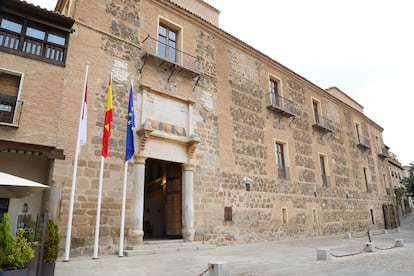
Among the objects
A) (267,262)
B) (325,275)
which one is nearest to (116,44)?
(267,262)

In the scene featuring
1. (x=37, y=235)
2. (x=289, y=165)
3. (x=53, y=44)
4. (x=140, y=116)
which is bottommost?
(x=37, y=235)

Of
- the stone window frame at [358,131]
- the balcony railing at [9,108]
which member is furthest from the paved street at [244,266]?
the stone window frame at [358,131]

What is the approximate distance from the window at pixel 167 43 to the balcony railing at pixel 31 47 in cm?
361

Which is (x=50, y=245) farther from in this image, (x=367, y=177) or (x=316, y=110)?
(x=367, y=177)

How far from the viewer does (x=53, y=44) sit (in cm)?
823

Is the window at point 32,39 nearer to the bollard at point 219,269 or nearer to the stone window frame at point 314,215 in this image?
the bollard at point 219,269

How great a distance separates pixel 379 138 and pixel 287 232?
1914 cm

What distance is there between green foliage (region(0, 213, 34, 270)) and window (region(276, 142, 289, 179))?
1147 centimetres

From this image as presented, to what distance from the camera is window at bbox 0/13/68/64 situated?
25.1 ft

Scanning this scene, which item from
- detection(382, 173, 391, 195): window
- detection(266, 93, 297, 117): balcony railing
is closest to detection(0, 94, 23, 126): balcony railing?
detection(266, 93, 297, 117): balcony railing

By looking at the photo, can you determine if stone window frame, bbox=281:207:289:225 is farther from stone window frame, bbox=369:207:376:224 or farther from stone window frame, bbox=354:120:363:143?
stone window frame, bbox=354:120:363:143

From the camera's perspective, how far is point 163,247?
866 cm

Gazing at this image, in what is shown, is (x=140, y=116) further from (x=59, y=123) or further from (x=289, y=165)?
(x=289, y=165)

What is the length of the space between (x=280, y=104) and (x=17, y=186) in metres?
12.6
